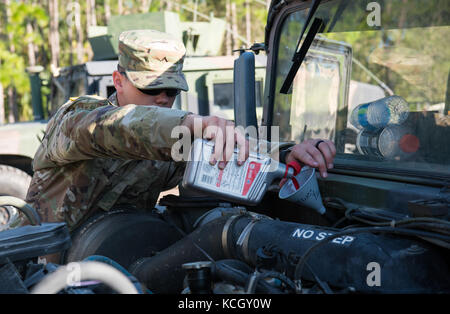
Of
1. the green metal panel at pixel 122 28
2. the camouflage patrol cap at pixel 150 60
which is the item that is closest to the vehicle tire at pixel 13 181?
the green metal panel at pixel 122 28

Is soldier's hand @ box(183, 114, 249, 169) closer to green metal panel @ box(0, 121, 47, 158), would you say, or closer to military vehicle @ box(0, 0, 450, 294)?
military vehicle @ box(0, 0, 450, 294)

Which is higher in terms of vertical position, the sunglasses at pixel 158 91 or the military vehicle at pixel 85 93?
the sunglasses at pixel 158 91

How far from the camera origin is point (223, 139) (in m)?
1.54

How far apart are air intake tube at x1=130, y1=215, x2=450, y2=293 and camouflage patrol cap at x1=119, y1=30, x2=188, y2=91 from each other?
0.96 meters

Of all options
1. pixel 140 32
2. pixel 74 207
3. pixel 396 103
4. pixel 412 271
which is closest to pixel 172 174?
pixel 74 207

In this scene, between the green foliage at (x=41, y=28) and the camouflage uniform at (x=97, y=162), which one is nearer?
the camouflage uniform at (x=97, y=162)

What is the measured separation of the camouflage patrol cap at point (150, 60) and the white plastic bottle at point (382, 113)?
89 cm

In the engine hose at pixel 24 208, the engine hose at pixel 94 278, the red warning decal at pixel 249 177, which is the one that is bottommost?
the engine hose at pixel 94 278

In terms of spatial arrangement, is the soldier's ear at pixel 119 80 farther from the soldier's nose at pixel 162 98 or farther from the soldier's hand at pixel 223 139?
the soldier's hand at pixel 223 139

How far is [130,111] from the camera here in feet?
5.86

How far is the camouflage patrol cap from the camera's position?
255cm

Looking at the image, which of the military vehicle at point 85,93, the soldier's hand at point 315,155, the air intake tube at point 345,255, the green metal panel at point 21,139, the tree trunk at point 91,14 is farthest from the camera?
the tree trunk at point 91,14

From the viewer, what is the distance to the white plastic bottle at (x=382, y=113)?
205 centimetres
